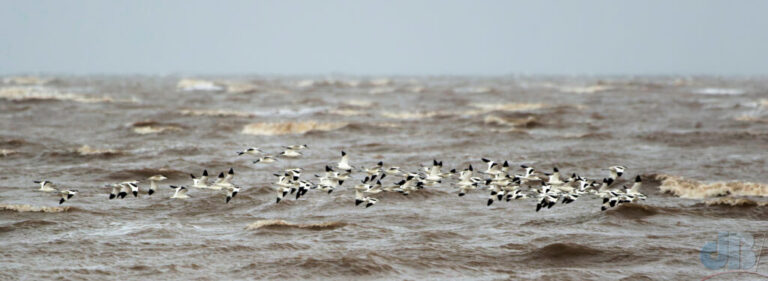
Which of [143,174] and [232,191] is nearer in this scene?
[232,191]

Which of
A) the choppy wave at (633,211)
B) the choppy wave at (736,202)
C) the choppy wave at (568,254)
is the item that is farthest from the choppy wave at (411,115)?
the choppy wave at (568,254)

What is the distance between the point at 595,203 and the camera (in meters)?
20.2

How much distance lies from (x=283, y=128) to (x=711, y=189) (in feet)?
64.9

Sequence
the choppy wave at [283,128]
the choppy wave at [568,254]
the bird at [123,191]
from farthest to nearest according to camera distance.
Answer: the choppy wave at [283,128], the bird at [123,191], the choppy wave at [568,254]

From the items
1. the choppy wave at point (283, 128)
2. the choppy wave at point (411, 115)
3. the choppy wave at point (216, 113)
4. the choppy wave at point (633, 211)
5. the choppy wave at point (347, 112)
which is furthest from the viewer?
the choppy wave at point (347, 112)

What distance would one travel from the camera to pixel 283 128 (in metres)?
36.7

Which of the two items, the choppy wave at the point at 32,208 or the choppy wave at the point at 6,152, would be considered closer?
the choppy wave at the point at 32,208

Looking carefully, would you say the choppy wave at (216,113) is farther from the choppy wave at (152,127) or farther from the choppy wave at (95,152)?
the choppy wave at (95,152)

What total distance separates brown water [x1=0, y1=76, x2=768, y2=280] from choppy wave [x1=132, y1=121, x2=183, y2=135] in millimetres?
107

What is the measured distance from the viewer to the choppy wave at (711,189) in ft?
67.4

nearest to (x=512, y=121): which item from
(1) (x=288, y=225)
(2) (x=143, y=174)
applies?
(2) (x=143, y=174)

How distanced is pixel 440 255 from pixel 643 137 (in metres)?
21.7

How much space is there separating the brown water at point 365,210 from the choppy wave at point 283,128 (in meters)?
0.08

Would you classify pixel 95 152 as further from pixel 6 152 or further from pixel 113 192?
pixel 113 192
